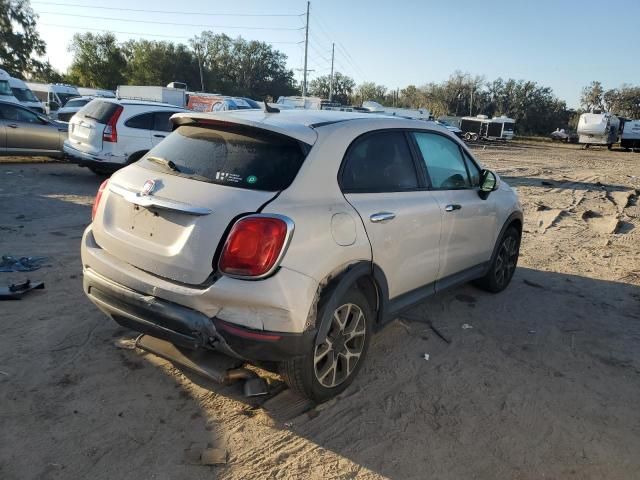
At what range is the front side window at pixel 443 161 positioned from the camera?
4.01m

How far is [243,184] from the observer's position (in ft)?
9.30

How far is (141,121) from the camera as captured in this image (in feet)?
32.4

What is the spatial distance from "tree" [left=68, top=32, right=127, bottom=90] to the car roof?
70.8 meters

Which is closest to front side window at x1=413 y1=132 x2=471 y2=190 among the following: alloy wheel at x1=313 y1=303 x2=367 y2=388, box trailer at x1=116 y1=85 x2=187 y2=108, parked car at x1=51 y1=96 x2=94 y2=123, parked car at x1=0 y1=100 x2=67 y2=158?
alloy wheel at x1=313 y1=303 x2=367 y2=388

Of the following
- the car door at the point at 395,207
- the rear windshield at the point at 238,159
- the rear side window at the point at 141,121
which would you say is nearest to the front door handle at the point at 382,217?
the car door at the point at 395,207

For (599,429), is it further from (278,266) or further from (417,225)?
(278,266)

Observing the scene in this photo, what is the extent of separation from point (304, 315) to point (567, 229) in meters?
7.70

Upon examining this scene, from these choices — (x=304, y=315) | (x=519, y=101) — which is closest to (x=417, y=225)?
(x=304, y=315)

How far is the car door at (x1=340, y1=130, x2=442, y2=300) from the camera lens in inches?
128

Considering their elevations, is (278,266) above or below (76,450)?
above

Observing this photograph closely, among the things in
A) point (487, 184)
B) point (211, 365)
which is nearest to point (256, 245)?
point (211, 365)

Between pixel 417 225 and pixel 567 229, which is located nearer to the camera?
pixel 417 225

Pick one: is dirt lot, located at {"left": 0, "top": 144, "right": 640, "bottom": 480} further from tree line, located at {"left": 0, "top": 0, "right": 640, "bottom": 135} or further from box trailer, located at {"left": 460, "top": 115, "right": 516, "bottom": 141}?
tree line, located at {"left": 0, "top": 0, "right": 640, "bottom": 135}

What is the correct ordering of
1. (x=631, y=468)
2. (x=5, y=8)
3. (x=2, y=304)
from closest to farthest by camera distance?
(x=631, y=468) → (x=2, y=304) → (x=5, y=8)
